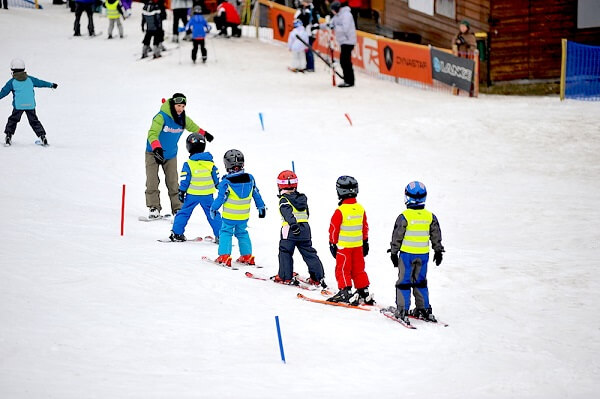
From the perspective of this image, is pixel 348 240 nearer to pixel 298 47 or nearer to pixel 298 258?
pixel 298 258

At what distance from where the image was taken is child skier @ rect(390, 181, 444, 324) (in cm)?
996

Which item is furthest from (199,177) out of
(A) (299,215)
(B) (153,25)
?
(B) (153,25)

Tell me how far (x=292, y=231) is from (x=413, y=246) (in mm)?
1625

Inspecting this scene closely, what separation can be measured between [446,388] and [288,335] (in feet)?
5.75

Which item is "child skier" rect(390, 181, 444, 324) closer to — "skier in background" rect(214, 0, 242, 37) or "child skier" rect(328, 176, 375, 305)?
"child skier" rect(328, 176, 375, 305)

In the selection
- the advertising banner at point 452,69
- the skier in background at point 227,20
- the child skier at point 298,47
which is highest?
the skier in background at point 227,20

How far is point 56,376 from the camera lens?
7602mm

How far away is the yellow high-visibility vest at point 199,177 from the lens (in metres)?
12.4

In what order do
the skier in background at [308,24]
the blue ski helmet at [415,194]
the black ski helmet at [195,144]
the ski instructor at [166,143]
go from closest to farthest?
the blue ski helmet at [415,194]
the black ski helmet at [195,144]
the ski instructor at [166,143]
the skier in background at [308,24]

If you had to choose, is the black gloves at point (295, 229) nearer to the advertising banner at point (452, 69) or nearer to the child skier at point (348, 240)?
the child skier at point (348, 240)

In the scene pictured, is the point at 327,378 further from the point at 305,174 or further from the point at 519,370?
the point at 305,174

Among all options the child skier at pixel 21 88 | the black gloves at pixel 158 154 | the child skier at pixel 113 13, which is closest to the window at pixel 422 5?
the child skier at pixel 113 13

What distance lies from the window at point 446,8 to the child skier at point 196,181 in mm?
14964

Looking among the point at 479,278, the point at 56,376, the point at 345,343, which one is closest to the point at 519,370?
the point at 345,343
